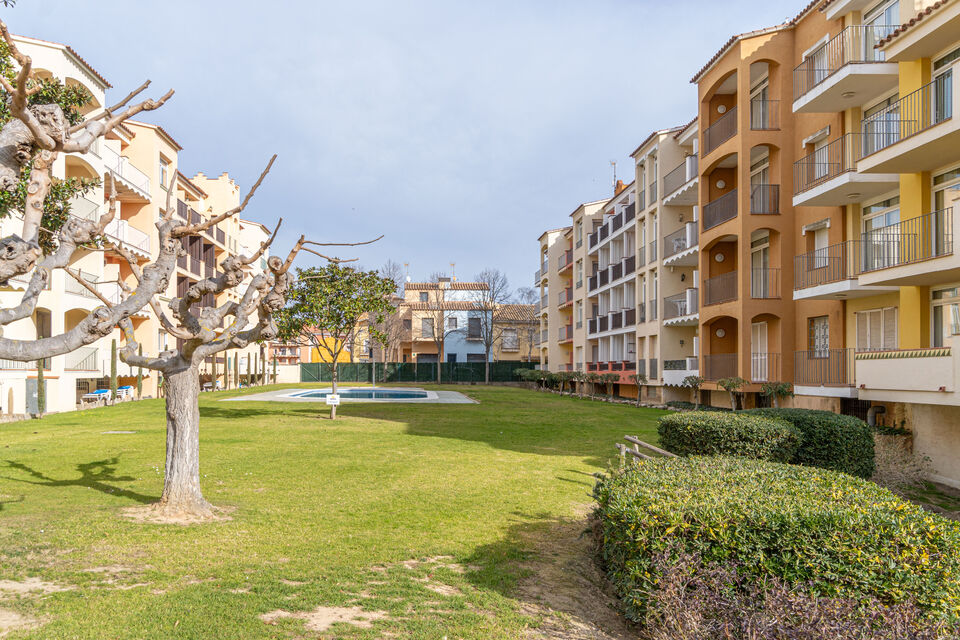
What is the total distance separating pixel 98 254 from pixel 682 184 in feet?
87.5

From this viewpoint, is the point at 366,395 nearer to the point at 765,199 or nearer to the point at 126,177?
the point at 126,177

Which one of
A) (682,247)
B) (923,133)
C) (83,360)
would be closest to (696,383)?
(682,247)

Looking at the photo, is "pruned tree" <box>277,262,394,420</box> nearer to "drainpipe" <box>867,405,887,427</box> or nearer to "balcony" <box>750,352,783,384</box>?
"balcony" <box>750,352,783,384</box>

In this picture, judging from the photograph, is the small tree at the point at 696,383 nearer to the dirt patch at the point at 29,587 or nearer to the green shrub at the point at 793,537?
the green shrub at the point at 793,537

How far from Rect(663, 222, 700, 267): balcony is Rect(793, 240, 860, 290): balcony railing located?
8.46 meters

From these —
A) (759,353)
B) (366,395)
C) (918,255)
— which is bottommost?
(366,395)

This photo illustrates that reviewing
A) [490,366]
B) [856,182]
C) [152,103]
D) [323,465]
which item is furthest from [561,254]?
[152,103]

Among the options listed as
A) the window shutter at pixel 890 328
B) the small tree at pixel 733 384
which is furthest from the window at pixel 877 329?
the small tree at pixel 733 384

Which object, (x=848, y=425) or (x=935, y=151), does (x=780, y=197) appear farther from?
(x=848, y=425)

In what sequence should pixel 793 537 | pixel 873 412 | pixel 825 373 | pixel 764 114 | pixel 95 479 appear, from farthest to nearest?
pixel 764 114 < pixel 825 373 < pixel 873 412 < pixel 95 479 < pixel 793 537

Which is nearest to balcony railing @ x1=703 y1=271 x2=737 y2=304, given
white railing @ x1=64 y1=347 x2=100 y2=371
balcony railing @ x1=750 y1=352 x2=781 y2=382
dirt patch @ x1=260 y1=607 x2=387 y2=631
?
balcony railing @ x1=750 y1=352 x2=781 y2=382

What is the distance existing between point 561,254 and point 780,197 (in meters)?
35.0

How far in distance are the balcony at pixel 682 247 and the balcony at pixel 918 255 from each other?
13.4 meters

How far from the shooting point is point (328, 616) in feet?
18.4
